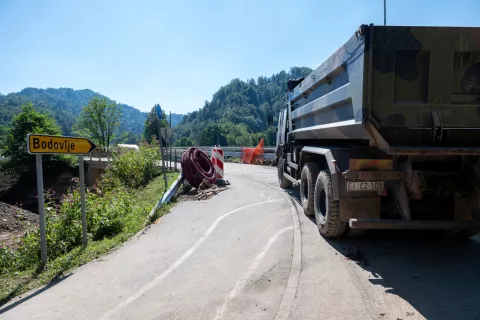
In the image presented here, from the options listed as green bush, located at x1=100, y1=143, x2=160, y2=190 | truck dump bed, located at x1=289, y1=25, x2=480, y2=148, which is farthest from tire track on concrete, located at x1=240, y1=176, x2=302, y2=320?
green bush, located at x1=100, y1=143, x2=160, y2=190

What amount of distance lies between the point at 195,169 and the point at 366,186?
261 inches

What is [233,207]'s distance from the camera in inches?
296

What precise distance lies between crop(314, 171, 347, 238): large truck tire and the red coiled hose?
209 inches

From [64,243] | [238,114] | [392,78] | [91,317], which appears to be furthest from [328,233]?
[238,114]

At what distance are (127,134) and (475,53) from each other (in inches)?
2288

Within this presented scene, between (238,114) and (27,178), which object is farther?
(238,114)

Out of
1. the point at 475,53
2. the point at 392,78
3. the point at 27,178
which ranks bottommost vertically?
the point at 27,178

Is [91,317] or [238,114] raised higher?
[238,114]

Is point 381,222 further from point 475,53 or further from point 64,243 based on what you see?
point 64,243

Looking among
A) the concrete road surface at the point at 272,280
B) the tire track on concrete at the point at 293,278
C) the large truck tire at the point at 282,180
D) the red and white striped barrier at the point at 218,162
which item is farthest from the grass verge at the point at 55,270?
the red and white striped barrier at the point at 218,162

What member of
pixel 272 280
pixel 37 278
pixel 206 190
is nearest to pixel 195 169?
pixel 206 190

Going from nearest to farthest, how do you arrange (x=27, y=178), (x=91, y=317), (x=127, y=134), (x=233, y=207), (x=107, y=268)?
(x=91, y=317), (x=107, y=268), (x=233, y=207), (x=27, y=178), (x=127, y=134)

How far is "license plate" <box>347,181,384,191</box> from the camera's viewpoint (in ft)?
12.7

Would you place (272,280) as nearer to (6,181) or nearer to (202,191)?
(202,191)
